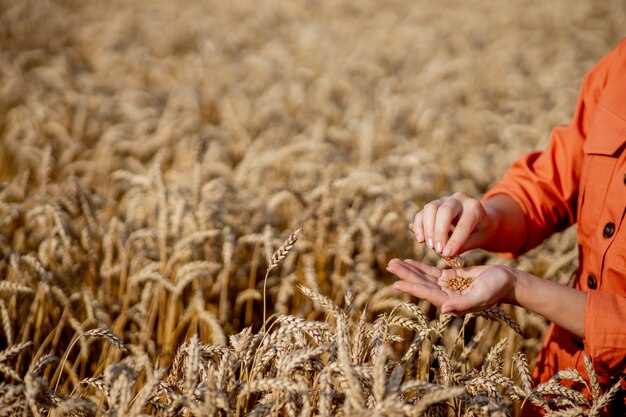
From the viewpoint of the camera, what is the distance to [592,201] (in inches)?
67.7

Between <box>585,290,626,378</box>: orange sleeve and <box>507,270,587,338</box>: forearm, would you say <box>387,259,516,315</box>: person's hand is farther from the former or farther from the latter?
<box>585,290,626,378</box>: orange sleeve

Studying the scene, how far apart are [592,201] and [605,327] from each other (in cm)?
43

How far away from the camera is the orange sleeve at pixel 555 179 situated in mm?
1875

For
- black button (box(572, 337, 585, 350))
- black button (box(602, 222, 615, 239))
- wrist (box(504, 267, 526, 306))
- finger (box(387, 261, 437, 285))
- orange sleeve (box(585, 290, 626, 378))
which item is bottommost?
black button (box(572, 337, 585, 350))

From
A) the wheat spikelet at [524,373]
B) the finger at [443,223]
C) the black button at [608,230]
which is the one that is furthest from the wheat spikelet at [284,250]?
the black button at [608,230]

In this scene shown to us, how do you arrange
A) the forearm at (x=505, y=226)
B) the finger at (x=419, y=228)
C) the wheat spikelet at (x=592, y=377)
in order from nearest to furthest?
the wheat spikelet at (x=592, y=377)
the finger at (x=419, y=228)
the forearm at (x=505, y=226)

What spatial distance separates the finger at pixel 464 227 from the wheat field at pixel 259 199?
263mm

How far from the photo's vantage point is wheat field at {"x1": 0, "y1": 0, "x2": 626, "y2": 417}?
1.63 metres

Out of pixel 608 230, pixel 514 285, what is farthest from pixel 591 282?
pixel 514 285

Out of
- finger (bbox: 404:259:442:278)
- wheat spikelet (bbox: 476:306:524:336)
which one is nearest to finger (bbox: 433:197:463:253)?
finger (bbox: 404:259:442:278)

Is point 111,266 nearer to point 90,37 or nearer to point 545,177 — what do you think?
point 545,177

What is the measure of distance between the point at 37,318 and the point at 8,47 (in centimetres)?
572

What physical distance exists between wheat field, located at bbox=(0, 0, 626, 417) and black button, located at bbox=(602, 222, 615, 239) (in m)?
0.43

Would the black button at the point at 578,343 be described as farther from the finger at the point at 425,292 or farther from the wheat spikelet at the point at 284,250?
the wheat spikelet at the point at 284,250
